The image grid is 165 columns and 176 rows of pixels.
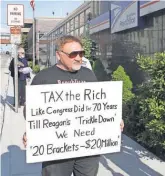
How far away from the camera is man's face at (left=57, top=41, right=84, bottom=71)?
339cm

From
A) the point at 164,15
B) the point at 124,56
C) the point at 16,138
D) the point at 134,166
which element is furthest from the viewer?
the point at 124,56

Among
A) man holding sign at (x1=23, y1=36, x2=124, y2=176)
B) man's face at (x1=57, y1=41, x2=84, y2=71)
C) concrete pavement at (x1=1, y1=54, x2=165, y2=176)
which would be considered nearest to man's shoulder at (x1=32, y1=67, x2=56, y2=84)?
man holding sign at (x1=23, y1=36, x2=124, y2=176)

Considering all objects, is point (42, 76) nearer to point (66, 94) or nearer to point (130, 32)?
point (66, 94)

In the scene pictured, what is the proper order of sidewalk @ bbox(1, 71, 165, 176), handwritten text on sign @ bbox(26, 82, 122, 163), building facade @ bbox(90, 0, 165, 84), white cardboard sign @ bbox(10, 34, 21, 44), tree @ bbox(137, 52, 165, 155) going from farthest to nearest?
building facade @ bbox(90, 0, 165, 84)
white cardboard sign @ bbox(10, 34, 21, 44)
tree @ bbox(137, 52, 165, 155)
sidewalk @ bbox(1, 71, 165, 176)
handwritten text on sign @ bbox(26, 82, 122, 163)

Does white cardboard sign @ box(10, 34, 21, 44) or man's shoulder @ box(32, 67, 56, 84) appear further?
white cardboard sign @ box(10, 34, 21, 44)

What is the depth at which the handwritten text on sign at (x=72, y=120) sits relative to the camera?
333 centimetres

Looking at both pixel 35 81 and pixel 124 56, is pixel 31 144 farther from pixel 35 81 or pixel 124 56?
pixel 124 56

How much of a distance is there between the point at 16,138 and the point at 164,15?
5.27 m

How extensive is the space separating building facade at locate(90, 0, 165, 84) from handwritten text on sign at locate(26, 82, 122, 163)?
670 centimetres

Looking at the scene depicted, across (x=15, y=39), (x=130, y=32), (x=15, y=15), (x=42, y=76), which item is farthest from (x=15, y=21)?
(x=42, y=76)

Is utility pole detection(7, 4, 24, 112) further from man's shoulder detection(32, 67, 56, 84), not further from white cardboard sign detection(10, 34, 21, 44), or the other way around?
man's shoulder detection(32, 67, 56, 84)

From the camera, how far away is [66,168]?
11.5 ft

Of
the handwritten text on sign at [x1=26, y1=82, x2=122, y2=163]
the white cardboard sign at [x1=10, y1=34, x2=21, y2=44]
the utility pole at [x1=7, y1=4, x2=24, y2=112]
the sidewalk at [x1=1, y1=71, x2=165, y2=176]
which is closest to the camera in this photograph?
the handwritten text on sign at [x1=26, y1=82, x2=122, y2=163]

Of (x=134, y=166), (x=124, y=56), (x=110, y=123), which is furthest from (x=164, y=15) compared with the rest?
(x=110, y=123)
